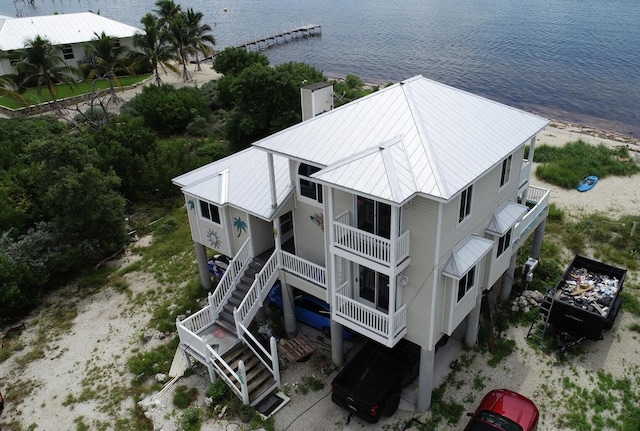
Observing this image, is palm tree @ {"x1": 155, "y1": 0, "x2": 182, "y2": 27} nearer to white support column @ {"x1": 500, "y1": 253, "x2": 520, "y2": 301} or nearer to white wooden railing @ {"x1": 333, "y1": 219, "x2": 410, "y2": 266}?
white support column @ {"x1": 500, "y1": 253, "x2": 520, "y2": 301}

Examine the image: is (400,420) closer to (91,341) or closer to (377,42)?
(91,341)

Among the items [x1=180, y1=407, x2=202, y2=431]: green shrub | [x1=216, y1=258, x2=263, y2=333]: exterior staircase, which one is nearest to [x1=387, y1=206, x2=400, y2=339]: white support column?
[x1=216, y1=258, x2=263, y2=333]: exterior staircase

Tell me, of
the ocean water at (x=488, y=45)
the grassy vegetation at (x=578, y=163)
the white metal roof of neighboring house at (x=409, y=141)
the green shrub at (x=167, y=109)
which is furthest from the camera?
the ocean water at (x=488, y=45)

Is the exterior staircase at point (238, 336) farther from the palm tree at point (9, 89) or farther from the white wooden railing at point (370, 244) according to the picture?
the palm tree at point (9, 89)

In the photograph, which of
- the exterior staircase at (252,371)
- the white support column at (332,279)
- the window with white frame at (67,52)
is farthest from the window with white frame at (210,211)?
the window with white frame at (67,52)

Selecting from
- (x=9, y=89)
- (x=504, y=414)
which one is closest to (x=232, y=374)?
(x=504, y=414)

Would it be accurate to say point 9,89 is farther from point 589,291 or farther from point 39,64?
point 589,291

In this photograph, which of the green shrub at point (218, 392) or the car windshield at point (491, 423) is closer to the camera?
the car windshield at point (491, 423)
